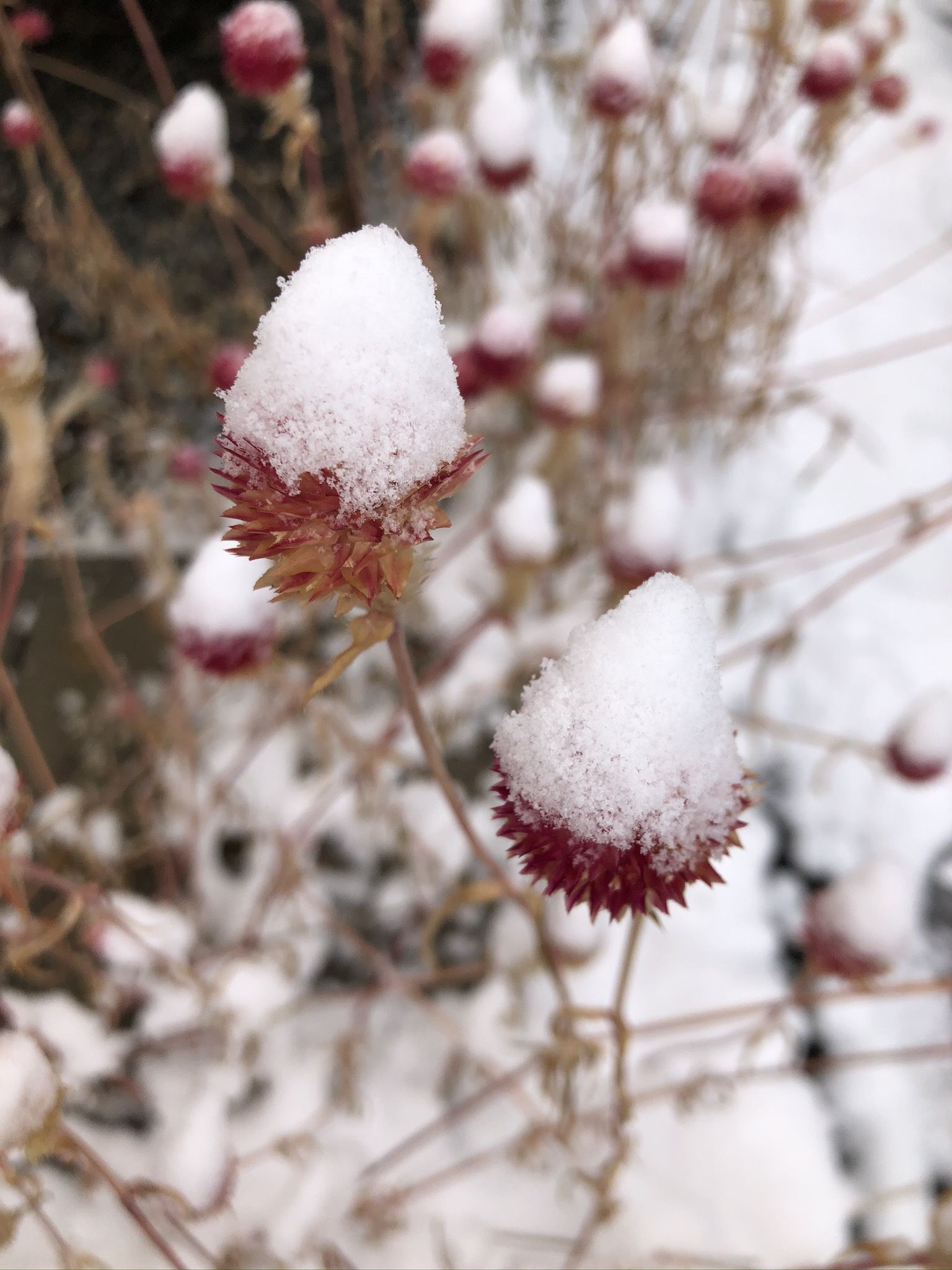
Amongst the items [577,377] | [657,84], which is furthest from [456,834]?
[657,84]

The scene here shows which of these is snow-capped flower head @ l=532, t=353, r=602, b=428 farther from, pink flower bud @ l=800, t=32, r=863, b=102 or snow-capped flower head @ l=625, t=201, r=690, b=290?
pink flower bud @ l=800, t=32, r=863, b=102

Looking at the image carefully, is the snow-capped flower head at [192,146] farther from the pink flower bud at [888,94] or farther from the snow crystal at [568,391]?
the pink flower bud at [888,94]

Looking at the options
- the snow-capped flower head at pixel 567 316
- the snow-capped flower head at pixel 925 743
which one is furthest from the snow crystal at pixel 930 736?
the snow-capped flower head at pixel 567 316

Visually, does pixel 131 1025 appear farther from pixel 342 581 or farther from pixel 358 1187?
pixel 342 581

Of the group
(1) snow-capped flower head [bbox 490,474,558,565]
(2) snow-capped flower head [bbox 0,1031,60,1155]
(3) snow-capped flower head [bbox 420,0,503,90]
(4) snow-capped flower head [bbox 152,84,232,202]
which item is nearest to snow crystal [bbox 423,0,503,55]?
(3) snow-capped flower head [bbox 420,0,503,90]

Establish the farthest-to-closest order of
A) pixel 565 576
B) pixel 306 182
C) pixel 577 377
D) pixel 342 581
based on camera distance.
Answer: pixel 306 182, pixel 565 576, pixel 577 377, pixel 342 581

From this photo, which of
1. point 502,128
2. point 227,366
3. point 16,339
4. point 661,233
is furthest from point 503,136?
point 16,339
